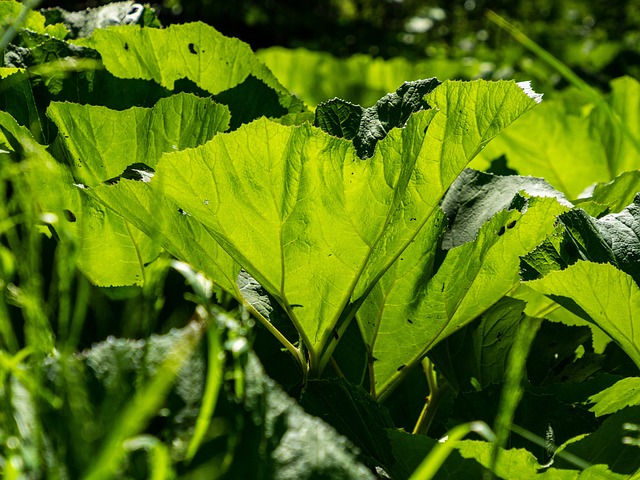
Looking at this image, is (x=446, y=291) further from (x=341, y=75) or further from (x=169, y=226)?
(x=341, y=75)

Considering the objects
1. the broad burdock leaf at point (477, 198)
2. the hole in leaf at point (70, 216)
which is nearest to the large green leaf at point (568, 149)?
the broad burdock leaf at point (477, 198)

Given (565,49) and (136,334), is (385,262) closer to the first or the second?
(136,334)

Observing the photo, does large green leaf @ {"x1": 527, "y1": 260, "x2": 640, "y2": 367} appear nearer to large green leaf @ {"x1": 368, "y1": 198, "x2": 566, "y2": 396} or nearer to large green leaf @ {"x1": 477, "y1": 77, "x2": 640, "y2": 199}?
large green leaf @ {"x1": 368, "y1": 198, "x2": 566, "y2": 396}

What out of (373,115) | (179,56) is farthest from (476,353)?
(179,56)

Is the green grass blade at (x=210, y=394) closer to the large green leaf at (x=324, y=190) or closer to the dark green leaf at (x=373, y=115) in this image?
the large green leaf at (x=324, y=190)

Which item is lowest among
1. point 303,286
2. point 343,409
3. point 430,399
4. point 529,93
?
point 430,399

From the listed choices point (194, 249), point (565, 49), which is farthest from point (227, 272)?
point (565, 49)

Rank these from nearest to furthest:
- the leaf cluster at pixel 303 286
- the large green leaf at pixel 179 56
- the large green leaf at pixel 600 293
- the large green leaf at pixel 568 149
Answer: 1. the leaf cluster at pixel 303 286
2. the large green leaf at pixel 600 293
3. the large green leaf at pixel 179 56
4. the large green leaf at pixel 568 149
